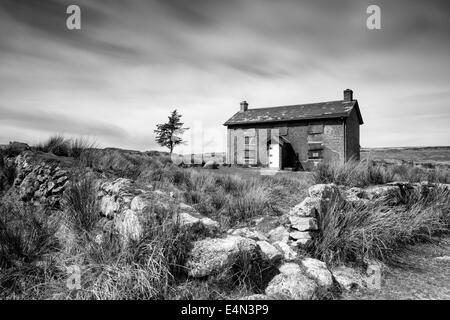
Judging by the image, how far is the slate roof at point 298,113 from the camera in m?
22.7

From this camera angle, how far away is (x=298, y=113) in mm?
24578

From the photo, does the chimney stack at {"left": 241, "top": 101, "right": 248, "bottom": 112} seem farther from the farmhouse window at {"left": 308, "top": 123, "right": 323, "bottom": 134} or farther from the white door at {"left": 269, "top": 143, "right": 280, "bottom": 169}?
the farmhouse window at {"left": 308, "top": 123, "right": 323, "bottom": 134}

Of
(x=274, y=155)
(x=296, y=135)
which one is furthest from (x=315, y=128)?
(x=274, y=155)

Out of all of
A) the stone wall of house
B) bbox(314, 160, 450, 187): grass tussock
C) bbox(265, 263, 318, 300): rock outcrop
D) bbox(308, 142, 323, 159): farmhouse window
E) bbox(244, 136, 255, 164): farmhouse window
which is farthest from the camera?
bbox(244, 136, 255, 164): farmhouse window

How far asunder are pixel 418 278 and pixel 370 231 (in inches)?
32.7

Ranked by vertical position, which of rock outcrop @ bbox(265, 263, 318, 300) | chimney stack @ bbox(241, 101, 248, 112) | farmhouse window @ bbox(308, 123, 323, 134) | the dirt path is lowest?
the dirt path

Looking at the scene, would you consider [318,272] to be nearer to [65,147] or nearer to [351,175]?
[351,175]

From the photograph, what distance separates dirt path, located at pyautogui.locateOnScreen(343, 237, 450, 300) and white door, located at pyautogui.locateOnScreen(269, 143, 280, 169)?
61.5 feet

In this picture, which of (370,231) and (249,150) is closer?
(370,231)

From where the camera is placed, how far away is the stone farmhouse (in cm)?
2236

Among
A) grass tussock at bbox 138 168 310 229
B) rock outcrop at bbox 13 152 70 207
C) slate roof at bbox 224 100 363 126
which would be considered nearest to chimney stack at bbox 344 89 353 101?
slate roof at bbox 224 100 363 126

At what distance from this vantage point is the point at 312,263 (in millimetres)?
3336

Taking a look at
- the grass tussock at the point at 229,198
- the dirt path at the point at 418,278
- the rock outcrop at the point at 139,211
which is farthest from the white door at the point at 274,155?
the rock outcrop at the point at 139,211
